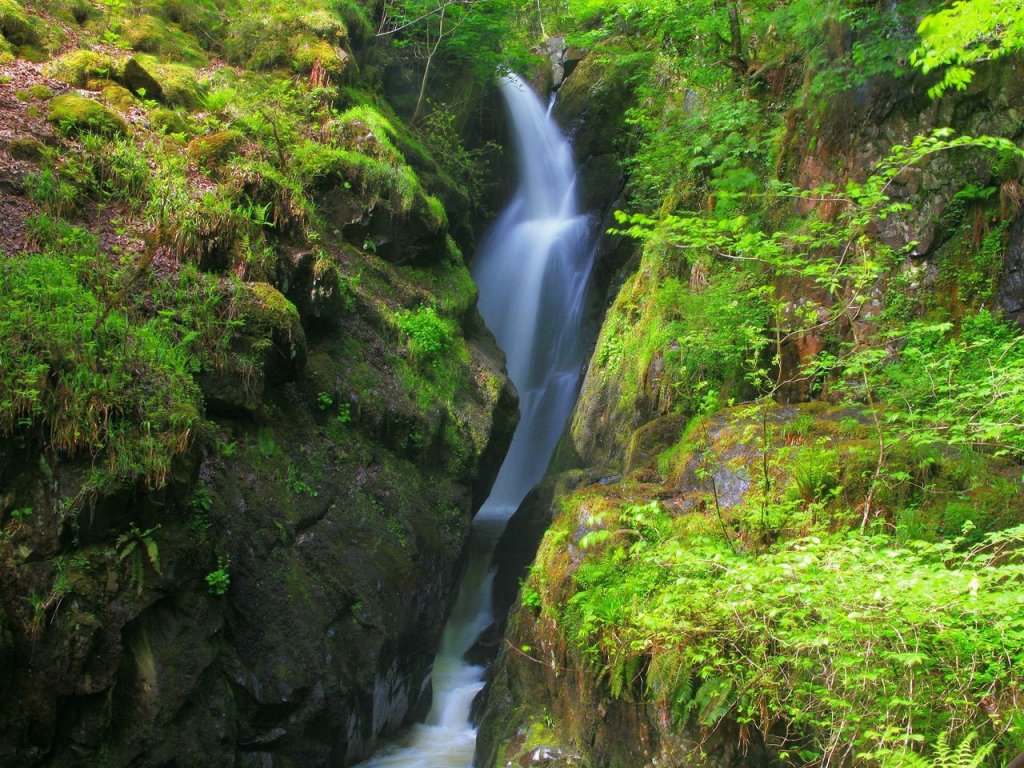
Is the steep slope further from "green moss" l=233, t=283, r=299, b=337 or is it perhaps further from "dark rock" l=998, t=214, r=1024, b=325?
"dark rock" l=998, t=214, r=1024, b=325

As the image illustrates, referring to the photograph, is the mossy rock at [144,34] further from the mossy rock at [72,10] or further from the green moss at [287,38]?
the green moss at [287,38]

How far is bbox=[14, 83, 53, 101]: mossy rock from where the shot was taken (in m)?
7.95

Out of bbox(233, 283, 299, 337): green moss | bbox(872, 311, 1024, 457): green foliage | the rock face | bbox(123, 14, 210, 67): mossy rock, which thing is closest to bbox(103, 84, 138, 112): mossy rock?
bbox(123, 14, 210, 67): mossy rock

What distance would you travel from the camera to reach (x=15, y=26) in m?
9.07

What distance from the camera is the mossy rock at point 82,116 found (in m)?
7.76

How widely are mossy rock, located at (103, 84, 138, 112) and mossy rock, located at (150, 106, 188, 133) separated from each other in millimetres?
303

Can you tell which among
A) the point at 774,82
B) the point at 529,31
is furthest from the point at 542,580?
the point at 529,31

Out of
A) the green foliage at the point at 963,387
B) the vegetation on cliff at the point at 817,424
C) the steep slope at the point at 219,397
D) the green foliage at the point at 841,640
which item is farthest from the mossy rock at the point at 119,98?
the green foliage at the point at 963,387

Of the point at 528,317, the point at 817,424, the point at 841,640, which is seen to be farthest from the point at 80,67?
the point at 841,640

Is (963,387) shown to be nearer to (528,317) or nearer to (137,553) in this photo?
(137,553)

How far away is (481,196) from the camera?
53.6 feet

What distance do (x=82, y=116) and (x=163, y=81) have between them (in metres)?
2.14

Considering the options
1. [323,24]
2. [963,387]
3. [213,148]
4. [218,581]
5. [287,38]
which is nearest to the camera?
[963,387]

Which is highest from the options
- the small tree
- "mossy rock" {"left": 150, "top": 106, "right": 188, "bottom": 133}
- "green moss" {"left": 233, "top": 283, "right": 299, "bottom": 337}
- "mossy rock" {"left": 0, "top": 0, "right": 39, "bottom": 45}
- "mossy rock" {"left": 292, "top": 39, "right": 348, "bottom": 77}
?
A: the small tree
